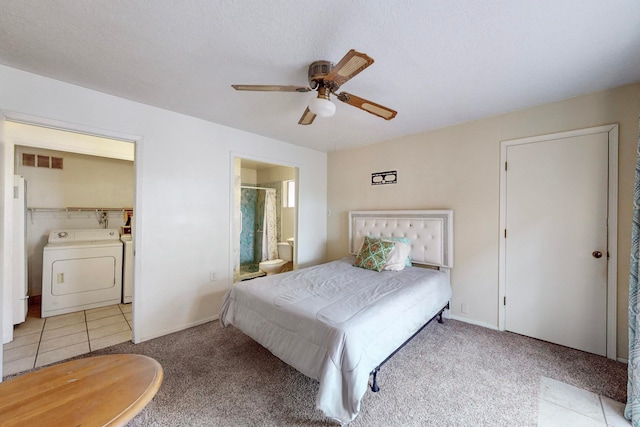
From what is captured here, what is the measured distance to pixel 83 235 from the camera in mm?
3629

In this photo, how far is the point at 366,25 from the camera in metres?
1.45

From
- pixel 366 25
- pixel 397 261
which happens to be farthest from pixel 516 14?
pixel 397 261

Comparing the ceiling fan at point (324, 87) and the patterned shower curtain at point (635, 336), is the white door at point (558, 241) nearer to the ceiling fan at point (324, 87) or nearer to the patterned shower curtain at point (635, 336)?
the patterned shower curtain at point (635, 336)

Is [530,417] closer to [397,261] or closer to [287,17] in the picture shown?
[397,261]

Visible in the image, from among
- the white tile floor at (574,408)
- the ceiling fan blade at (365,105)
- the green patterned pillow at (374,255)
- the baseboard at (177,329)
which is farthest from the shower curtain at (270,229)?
the white tile floor at (574,408)

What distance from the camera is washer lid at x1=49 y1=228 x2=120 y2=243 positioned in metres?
3.44

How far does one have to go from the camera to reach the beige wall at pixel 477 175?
2.12 meters

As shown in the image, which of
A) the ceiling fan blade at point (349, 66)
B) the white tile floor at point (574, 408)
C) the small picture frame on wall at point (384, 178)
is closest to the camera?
the ceiling fan blade at point (349, 66)

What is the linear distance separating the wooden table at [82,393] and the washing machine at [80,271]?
2.80 metres

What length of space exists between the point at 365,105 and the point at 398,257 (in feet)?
6.20

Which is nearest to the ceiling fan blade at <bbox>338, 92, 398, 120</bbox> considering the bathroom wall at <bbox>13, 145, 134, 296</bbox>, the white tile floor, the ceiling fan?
the ceiling fan

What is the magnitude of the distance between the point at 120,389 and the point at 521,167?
3.65 meters

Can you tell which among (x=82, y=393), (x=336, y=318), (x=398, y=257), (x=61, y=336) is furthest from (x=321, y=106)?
(x=61, y=336)

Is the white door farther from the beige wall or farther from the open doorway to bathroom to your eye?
the open doorway to bathroom
